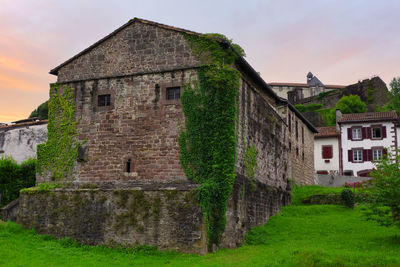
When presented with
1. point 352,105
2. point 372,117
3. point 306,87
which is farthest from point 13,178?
point 306,87

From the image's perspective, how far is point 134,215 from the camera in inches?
644

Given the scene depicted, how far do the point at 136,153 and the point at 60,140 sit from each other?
3889mm

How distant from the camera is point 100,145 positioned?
18.5 metres

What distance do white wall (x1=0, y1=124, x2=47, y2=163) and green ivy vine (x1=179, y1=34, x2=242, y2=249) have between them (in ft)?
67.9

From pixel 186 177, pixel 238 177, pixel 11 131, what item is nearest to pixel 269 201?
pixel 238 177

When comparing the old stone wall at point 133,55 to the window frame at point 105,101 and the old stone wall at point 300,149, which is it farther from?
the old stone wall at point 300,149

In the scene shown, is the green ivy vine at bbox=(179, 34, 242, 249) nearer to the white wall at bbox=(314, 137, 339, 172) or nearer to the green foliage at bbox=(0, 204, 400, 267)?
the green foliage at bbox=(0, 204, 400, 267)

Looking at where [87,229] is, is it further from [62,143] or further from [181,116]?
[181,116]

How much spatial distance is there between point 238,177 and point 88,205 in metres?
6.14

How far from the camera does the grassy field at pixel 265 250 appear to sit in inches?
529

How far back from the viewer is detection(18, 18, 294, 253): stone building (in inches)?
634

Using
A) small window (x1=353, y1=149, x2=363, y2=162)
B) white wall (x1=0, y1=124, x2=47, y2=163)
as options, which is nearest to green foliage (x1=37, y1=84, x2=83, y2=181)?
white wall (x1=0, y1=124, x2=47, y2=163)

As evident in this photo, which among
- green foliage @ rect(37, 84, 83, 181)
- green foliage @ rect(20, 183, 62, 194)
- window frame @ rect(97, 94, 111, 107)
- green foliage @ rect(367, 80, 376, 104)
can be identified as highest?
green foliage @ rect(367, 80, 376, 104)

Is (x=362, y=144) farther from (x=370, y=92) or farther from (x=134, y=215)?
(x=134, y=215)
